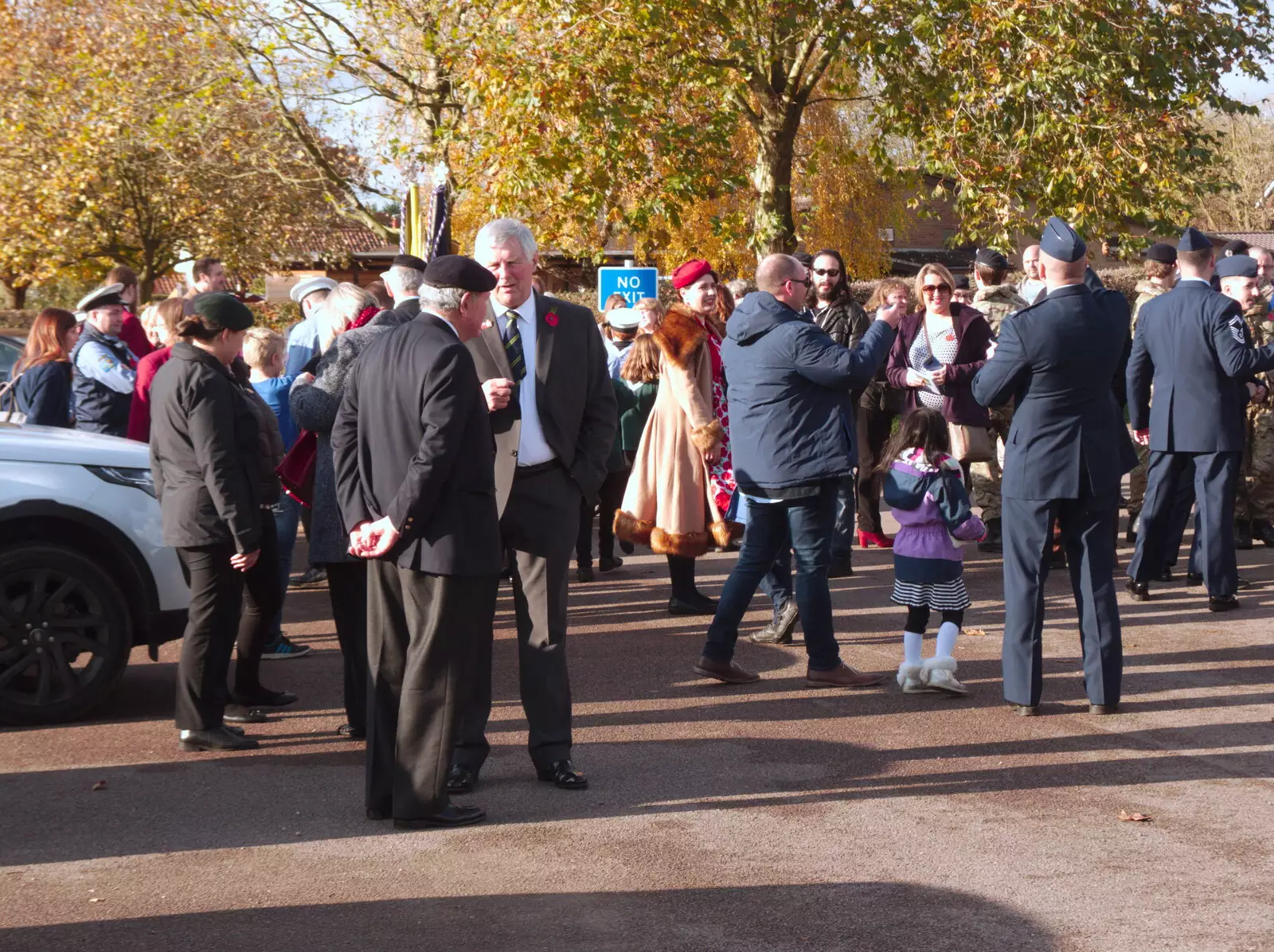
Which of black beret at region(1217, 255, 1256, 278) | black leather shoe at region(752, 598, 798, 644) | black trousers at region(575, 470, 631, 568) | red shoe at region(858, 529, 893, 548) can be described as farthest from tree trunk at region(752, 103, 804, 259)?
black leather shoe at region(752, 598, 798, 644)

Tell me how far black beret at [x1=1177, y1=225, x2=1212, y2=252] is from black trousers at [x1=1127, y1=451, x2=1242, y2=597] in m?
1.19

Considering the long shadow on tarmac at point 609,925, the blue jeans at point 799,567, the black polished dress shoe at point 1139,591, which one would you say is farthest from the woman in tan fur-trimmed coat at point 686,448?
the long shadow on tarmac at point 609,925

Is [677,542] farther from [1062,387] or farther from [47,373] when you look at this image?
[47,373]

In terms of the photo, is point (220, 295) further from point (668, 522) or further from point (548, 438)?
point (668, 522)

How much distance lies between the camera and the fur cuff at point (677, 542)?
28.7 ft

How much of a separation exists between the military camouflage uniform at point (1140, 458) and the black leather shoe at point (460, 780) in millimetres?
6152

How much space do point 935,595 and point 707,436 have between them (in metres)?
1.80

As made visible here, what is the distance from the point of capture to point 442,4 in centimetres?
2395

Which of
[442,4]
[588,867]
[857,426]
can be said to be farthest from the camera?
[442,4]

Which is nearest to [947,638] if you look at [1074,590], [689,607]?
[1074,590]

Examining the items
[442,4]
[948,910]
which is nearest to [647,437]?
[948,910]

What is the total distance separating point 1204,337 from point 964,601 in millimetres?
2714

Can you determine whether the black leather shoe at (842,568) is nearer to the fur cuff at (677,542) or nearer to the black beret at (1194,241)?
the fur cuff at (677,542)

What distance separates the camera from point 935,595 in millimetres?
7238
